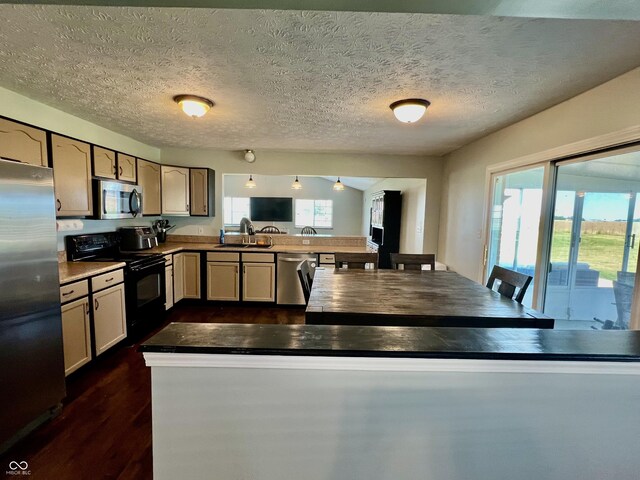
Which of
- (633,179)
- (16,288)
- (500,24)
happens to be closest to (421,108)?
(500,24)

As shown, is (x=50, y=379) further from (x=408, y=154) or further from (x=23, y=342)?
(x=408, y=154)

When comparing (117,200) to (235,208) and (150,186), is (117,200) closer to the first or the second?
(150,186)

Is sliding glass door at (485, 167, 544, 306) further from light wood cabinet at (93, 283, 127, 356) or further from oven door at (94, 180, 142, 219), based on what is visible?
oven door at (94, 180, 142, 219)

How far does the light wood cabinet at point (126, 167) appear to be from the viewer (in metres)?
3.12

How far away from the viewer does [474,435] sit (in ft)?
2.94

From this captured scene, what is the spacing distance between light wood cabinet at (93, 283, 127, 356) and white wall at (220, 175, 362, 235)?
652 centimetres

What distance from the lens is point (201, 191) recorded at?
4184 mm

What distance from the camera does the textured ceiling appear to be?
1304 mm

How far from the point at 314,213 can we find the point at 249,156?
5371 millimetres

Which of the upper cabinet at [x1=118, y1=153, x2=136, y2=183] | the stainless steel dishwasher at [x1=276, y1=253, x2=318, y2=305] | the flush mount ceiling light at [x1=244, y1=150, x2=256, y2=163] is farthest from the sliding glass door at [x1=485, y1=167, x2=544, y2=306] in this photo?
the upper cabinet at [x1=118, y1=153, x2=136, y2=183]

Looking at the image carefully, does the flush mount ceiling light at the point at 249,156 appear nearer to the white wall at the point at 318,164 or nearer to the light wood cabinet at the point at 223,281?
the white wall at the point at 318,164

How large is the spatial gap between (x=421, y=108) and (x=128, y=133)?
3.25m

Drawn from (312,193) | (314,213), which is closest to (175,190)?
(312,193)

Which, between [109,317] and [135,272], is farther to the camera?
[135,272]
